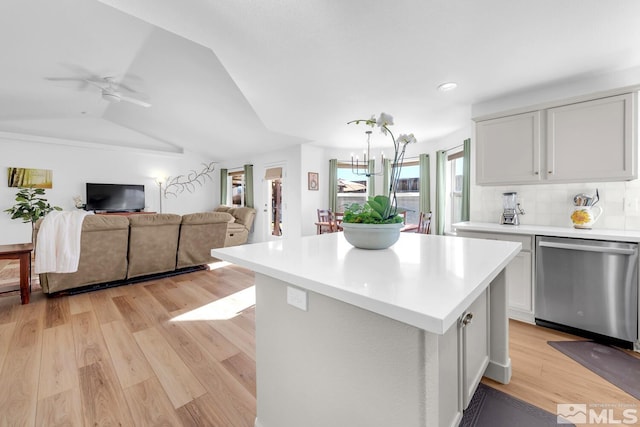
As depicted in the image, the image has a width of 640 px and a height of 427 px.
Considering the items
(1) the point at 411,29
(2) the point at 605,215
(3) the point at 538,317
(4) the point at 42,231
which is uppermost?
(1) the point at 411,29

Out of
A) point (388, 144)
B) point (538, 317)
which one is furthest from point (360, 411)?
point (388, 144)

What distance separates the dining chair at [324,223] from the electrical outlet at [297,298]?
353 centimetres

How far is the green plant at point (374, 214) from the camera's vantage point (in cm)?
131

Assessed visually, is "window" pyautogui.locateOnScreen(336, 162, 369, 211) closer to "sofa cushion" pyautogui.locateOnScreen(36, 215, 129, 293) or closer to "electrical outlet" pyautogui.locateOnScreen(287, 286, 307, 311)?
"sofa cushion" pyautogui.locateOnScreen(36, 215, 129, 293)

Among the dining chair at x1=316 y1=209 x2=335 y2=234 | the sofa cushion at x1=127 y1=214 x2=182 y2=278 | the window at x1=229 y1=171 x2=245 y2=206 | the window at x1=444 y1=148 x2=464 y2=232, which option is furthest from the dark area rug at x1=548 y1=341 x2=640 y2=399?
the window at x1=229 y1=171 x2=245 y2=206

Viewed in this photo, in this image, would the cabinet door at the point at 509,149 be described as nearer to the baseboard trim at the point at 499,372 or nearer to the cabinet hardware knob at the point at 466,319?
the baseboard trim at the point at 499,372

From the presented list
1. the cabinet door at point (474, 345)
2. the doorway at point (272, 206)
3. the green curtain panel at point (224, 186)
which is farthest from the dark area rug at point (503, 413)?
the green curtain panel at point (224, 186)

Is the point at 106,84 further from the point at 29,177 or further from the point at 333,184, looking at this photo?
the point at 333,184

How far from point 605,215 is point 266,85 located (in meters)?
3.88

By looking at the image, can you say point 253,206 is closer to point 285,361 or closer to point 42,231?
point 42,231

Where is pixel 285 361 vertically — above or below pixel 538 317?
above

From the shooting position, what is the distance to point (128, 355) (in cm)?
193

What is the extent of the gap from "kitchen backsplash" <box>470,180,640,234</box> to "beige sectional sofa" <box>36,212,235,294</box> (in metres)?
3.65

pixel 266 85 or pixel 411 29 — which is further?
pixel 266 85
